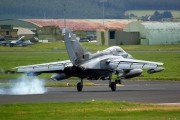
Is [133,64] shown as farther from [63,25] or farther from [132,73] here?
[63,25]

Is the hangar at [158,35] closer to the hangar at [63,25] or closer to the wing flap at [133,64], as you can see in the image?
the hangar at [63,25]

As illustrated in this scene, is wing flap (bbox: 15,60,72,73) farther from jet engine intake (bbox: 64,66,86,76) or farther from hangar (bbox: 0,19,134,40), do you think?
hangar (bbox: 0,19,134,40)

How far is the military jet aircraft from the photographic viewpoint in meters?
40.0

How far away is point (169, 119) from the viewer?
24203 millimetres

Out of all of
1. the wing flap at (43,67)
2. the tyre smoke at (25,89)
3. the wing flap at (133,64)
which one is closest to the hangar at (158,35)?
the tyre smoke at (25,89)

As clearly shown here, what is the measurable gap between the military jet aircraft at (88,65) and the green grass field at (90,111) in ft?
33.3

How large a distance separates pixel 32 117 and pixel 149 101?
10.1m

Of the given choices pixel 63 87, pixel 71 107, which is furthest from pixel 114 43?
pixel 71 107

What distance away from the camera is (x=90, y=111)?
88.4 ft

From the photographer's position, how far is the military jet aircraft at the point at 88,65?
40.0m

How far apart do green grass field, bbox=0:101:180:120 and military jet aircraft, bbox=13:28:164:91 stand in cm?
1014

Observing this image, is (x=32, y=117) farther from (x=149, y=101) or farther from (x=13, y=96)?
(x=13, y=96)

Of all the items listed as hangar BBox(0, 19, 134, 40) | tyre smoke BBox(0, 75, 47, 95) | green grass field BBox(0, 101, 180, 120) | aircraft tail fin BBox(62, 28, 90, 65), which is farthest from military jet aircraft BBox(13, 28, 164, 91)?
hangar BBox(0, 19, 134, 40)

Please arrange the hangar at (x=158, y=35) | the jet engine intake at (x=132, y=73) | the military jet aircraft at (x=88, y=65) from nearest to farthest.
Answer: the military jet aircraft at (x=88, y=65), the jet engine intake at (x=132, y=73), the hangar at (x=158, y=35)
